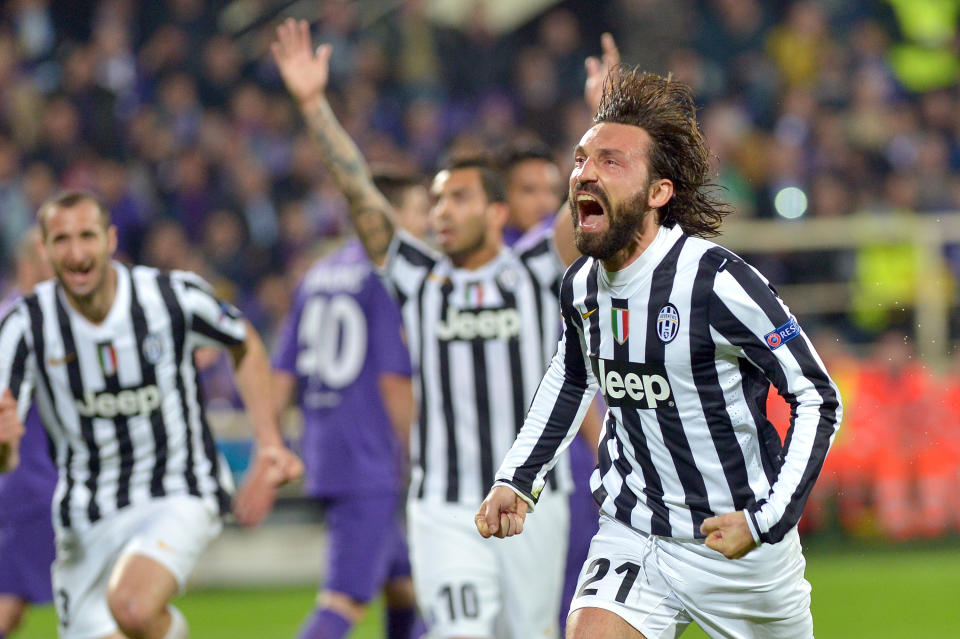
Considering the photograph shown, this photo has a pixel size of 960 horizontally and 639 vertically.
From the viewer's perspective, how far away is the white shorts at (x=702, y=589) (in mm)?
4102

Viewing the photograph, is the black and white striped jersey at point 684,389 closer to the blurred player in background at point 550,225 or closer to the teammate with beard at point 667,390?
the teammate with beard at point 667,390

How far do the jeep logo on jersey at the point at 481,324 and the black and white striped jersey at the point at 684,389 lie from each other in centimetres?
149

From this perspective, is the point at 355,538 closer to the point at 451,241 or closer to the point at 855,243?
the point at 451,241

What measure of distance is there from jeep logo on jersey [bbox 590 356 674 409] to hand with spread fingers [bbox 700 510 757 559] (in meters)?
0.53

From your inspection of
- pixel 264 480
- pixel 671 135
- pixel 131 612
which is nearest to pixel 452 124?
pixel 264 480

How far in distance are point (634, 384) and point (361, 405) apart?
348 cm

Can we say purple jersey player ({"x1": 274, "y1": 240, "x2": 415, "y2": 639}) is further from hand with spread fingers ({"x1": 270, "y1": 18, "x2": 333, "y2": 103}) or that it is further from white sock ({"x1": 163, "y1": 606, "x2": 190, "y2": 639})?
white sock ({"x1": 163, "y1": 606, "x2": 190, "y2": 639})

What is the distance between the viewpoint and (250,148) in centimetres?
1464

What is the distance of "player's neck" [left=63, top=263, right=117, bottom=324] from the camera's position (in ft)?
19.3

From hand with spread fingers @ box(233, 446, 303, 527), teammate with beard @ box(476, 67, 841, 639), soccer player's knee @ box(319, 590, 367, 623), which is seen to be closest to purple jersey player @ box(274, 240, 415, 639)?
soccer player's knee @ box(319, 590, 367, 623)

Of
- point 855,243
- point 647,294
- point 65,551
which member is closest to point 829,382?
point 647,294

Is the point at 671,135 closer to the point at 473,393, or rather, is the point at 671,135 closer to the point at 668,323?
the point at 668,323

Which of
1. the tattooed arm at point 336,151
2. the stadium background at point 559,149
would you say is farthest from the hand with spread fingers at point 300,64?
the stadium background at point 559,149

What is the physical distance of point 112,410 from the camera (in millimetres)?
5875
